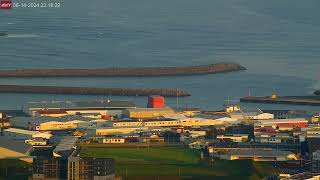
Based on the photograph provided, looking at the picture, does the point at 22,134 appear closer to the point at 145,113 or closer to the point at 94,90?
the point at 145,113

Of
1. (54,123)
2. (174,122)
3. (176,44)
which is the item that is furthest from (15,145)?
(176,44)

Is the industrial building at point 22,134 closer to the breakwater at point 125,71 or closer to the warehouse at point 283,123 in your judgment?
the warehouse at point 283,123

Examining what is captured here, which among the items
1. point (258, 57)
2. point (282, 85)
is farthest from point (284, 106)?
point (258, 57)

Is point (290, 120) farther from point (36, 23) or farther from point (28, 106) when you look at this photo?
point (36, 23)

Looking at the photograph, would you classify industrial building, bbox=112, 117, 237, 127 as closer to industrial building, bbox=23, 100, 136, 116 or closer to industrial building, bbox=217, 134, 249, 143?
industrial building, bbox=217, 134, 249, 143
